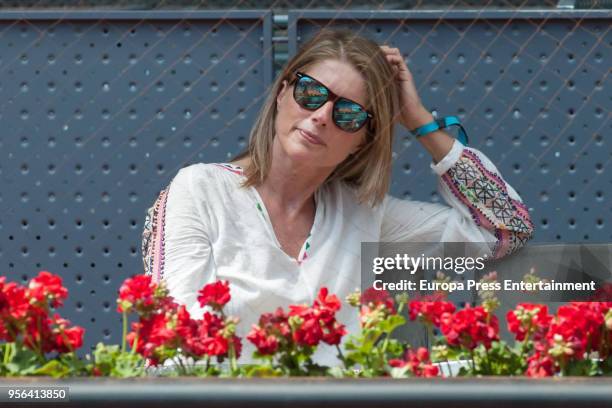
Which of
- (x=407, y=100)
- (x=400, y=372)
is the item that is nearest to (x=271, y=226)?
(x=407, y=100)

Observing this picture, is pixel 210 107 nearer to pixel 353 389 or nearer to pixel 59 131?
pixel 59 131

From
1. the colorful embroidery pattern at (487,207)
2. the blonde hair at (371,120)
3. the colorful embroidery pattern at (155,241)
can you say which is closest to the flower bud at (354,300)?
the colorful embroidery pattern at (155,241)

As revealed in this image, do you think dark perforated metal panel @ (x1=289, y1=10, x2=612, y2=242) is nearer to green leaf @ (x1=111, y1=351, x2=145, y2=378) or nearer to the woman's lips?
the woman's lips

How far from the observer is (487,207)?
238cm

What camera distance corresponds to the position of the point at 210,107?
3498 mm

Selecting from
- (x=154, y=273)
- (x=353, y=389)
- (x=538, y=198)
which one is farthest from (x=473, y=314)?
(x=538, y=198)

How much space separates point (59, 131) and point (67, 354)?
7.13 feet

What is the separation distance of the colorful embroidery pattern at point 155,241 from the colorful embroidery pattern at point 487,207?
647mm

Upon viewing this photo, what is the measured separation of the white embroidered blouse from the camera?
210 centimetres

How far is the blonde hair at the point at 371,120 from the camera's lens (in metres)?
2.24

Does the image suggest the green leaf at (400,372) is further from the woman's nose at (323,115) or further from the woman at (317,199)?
the woman's nose at (323,115)

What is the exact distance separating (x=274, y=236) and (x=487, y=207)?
0.50m

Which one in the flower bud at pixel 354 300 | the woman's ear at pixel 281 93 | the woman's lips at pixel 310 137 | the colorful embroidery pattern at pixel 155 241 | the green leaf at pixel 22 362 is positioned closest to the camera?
the green leaf at pixel 22 362

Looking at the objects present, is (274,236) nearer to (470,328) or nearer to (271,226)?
(271,226)
